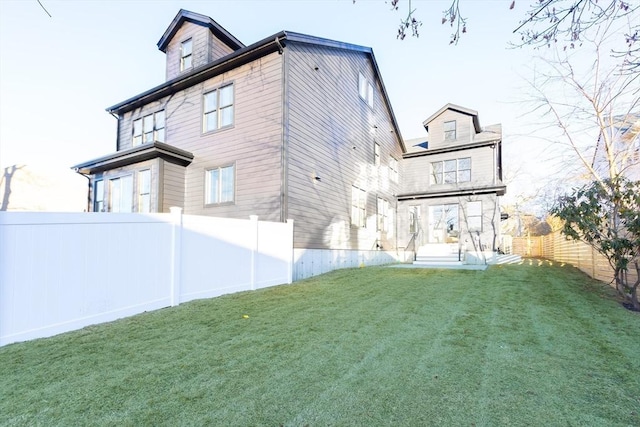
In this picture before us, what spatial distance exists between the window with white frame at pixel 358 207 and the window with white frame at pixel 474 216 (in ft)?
18.1

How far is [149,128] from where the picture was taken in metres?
12.7

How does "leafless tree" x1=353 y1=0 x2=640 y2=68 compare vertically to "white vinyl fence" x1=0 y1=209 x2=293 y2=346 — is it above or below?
above

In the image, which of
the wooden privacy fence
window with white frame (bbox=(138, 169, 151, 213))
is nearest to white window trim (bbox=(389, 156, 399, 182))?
the wooden privacy fence

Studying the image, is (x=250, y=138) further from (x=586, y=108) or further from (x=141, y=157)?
(x=586, y=108)

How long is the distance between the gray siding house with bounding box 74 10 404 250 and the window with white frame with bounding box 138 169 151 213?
35 millimetres

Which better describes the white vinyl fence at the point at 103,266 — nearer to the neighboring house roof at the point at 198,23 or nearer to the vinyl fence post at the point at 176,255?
the vinyl fence post at the point at 176,255

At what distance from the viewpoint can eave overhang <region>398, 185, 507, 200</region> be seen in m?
15.2

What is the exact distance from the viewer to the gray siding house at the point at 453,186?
15453 mm

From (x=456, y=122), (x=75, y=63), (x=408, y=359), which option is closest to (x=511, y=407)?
(x=408, y=359)

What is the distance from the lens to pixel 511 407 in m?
2.44

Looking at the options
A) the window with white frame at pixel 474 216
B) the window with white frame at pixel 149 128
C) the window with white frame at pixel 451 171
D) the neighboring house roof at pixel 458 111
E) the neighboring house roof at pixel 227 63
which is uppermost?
the neighboring house roof at pixel 458 111

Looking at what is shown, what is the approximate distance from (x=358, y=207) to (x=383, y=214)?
9.44ft

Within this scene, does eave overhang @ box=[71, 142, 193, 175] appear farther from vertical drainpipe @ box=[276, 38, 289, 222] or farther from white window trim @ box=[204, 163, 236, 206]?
vertical drainpipe @ box=[276, 38, 289, 222]

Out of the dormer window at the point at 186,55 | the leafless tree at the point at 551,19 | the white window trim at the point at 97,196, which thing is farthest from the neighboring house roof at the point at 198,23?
the leafless tree at the point at 551,19
